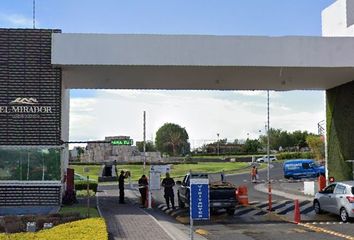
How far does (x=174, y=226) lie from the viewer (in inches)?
734

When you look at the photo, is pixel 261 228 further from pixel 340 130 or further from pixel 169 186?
pixel 340 130

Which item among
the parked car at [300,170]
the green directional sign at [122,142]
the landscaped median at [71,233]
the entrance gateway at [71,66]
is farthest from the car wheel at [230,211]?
the parked car at [300,170]

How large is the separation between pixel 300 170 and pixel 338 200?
3568cm

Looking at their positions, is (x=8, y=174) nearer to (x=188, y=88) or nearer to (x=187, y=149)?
(x=188, y=88)

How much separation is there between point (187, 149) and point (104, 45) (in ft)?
312

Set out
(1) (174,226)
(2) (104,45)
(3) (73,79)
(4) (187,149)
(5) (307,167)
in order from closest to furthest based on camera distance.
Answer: (1) (174,226)
(2) (104,45)
(3) (73,79)
(5) (307,167)
(4) (187,149)

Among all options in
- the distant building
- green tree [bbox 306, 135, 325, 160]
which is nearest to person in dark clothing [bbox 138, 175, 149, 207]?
green tree [bbox 306, 135, 325, 160]

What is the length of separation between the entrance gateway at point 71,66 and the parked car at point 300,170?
31.1 m

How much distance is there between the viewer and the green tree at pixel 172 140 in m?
119

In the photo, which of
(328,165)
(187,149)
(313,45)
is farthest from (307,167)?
(187,149)

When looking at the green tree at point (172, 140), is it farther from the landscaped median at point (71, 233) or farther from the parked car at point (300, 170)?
the landscaped median at point (71, 233)

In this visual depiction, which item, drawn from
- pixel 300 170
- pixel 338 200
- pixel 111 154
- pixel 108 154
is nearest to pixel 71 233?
pixel 338 200

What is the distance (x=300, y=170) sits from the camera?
5594 centimetres

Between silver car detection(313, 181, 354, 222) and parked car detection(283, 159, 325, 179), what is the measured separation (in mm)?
33564
